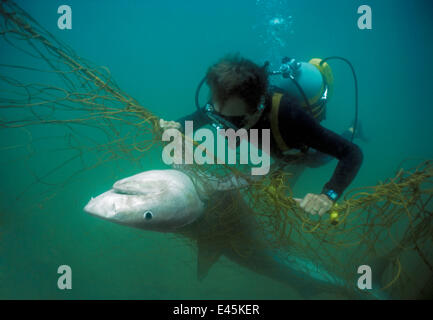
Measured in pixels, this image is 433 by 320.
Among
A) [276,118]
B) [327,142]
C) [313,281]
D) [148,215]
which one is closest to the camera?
[148,215]

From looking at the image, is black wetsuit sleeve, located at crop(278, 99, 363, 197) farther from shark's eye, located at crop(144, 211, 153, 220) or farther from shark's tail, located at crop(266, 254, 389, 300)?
shark's tail, located at crop(266, 254, 389, 300)

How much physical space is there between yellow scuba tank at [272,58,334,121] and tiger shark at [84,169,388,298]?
64.0 inches

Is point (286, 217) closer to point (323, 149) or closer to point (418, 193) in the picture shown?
point (323, 149)

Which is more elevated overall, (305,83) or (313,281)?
(305,83)

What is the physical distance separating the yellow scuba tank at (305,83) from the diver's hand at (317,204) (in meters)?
1.35

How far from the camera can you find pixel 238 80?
208 cm

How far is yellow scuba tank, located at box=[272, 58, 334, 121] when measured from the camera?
123 inches

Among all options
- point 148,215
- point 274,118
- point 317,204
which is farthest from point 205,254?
point 274,118

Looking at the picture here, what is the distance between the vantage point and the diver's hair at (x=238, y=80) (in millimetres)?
2094

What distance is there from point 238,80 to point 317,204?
1.40 m

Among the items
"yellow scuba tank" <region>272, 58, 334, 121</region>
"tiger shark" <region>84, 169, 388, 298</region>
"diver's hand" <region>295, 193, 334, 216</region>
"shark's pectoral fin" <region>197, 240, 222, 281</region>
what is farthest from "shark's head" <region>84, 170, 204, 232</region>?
"yellow scuba tank" <region>272, 58, 334, 121</region>

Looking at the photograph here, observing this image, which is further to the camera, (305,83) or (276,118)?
(305,83)

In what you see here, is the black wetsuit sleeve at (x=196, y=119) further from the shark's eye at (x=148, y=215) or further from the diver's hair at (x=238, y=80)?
the shark's eye at (x=148, y=215)

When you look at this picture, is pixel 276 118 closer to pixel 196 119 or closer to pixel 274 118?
pixel 274 118
